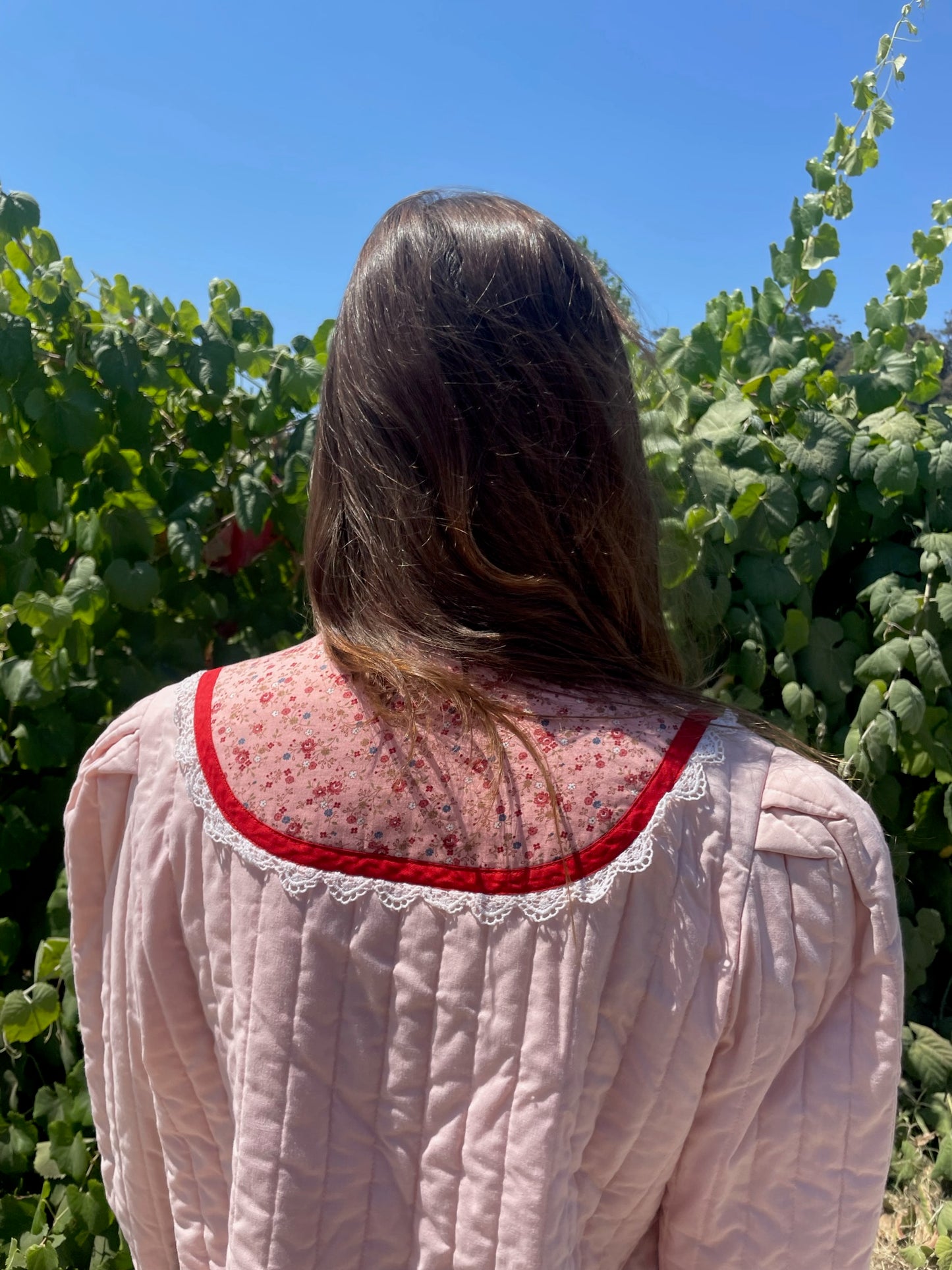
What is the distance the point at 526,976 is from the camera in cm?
77

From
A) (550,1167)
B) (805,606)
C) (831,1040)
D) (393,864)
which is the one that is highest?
(805,606)

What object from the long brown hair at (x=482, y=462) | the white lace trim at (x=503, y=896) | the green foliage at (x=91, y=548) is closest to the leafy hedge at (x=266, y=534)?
the green foliage at (x=91, y=548)

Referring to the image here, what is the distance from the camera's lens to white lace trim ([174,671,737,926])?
0.75 metres

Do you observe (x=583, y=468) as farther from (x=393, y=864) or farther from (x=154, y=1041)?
(x=154, y=1041)

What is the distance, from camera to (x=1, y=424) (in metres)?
1.66

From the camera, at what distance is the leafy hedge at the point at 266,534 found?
5.40 ft

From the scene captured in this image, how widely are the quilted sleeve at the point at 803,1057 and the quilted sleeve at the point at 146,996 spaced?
454mm

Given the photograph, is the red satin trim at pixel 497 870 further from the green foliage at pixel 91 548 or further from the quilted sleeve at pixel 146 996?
the green foliage at pixel 91 548

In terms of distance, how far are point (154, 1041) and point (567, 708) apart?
52 centimetres

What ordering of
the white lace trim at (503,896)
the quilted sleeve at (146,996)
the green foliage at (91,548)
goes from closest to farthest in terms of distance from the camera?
the white lace trim at (503,896) < the quilted sleeve at (146,996) < the green foliage at (91,548)

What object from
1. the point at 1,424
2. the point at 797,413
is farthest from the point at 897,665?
the point at 1,424

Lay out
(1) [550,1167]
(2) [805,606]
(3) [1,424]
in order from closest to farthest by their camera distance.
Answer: (1) [550,1167]
(3) [1,424]
(2) [805,606]

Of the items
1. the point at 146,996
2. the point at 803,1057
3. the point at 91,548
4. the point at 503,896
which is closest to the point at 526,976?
the point at 503,896

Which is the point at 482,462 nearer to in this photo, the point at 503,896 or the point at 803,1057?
the point at 503,896
